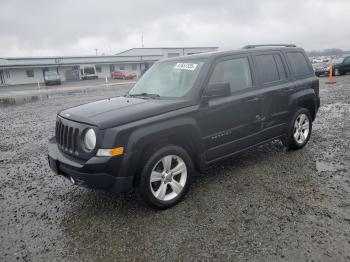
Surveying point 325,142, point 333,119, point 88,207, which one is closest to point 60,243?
point 88,207

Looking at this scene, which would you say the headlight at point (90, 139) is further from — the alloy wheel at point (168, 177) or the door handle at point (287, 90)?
the door handle at point (287, 90)

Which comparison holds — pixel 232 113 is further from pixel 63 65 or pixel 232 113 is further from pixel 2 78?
pixel 2 78

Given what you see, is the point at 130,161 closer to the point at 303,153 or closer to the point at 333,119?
the point at 303,153

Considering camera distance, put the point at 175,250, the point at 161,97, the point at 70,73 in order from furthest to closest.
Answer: the point at 70,73, the point at 161,97, the point at 175,250

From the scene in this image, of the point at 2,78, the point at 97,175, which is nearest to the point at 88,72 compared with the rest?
the point at 2,78

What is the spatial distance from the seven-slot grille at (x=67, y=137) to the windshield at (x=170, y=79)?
1347mm

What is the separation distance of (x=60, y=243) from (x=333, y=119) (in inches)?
305

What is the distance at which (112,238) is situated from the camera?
331cm

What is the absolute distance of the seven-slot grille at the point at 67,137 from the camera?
371 centimetres

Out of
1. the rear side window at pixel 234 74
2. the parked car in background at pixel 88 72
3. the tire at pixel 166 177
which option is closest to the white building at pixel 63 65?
the parked car in background at pixel 88 72

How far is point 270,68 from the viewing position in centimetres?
515

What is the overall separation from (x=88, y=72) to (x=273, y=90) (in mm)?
50987

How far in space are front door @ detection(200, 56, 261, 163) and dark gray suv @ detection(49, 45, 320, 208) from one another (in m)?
0.01

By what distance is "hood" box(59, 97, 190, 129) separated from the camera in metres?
3.51
